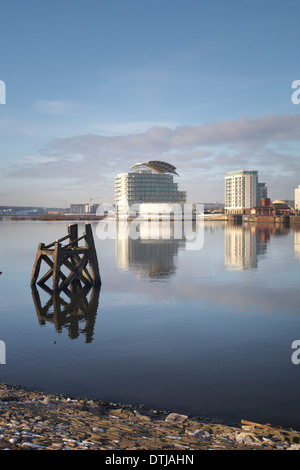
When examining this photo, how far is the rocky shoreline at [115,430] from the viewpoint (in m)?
8.05

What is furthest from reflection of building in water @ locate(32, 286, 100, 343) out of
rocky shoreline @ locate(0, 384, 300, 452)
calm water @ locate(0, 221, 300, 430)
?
rocky shoreline @ locate(0, 384, 300, 452)

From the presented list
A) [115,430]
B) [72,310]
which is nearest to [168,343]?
[115,430]

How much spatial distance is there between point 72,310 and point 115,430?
580 inches

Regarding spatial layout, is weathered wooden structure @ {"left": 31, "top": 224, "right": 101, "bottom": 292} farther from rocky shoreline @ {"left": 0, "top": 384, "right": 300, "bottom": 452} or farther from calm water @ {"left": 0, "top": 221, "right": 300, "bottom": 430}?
rocky shoreline @ {"left": 0, "top": 384, "right": 300, "bottom": 452}

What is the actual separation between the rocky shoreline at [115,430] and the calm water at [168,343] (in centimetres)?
100

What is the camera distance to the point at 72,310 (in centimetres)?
2300

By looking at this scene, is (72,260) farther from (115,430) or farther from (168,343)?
(115,430)

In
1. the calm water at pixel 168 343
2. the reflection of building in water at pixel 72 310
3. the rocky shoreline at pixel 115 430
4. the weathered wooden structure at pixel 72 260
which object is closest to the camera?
the rocky shoreline at pixel 115 430

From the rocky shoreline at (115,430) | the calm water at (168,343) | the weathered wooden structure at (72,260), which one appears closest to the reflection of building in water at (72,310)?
the calm water at (168,343)

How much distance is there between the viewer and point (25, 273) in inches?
1449

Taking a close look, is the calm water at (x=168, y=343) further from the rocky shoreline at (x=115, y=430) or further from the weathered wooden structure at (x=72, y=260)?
the weathered wooden structure at (x=72, y=260)

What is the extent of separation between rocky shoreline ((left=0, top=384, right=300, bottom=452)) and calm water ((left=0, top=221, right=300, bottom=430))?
1.00 m

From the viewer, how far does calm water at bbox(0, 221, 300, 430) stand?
38.4 ft

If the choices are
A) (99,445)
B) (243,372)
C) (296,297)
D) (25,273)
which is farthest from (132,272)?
(99,445)
